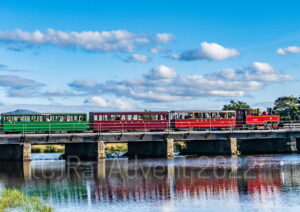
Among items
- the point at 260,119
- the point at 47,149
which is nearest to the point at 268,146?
the point at 260,119

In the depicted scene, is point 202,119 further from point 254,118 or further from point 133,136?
point 133,136

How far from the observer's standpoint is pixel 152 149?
78.6 meters

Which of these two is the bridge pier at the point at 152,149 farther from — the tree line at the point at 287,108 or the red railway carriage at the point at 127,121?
the tree line at the point at 287,108

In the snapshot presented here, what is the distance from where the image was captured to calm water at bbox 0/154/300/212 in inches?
1359

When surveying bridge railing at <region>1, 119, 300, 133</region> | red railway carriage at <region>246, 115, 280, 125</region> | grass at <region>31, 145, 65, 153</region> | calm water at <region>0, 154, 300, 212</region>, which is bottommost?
calm water at <region>0, 154, 300, 212</region>

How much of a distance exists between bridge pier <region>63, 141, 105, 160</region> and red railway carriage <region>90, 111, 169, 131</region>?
3.67m

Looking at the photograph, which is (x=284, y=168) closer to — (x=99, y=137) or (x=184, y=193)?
(x=184, y=193)

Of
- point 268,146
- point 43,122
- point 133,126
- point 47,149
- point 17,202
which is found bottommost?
point 17,202

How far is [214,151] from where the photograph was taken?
81562 mm

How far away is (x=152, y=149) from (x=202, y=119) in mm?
10216

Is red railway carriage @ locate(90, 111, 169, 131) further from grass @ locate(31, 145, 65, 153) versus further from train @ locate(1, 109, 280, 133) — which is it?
grass @ locate(31, 145, 65, 153)

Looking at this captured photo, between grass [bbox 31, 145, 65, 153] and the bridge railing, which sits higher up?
the bridge railing

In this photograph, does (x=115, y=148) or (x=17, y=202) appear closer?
(x=17, y=202)

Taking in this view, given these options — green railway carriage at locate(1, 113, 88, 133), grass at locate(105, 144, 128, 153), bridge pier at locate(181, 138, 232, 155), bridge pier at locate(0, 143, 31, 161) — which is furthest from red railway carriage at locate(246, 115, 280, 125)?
bridge pier at locate(0, 143, 31, 161)
